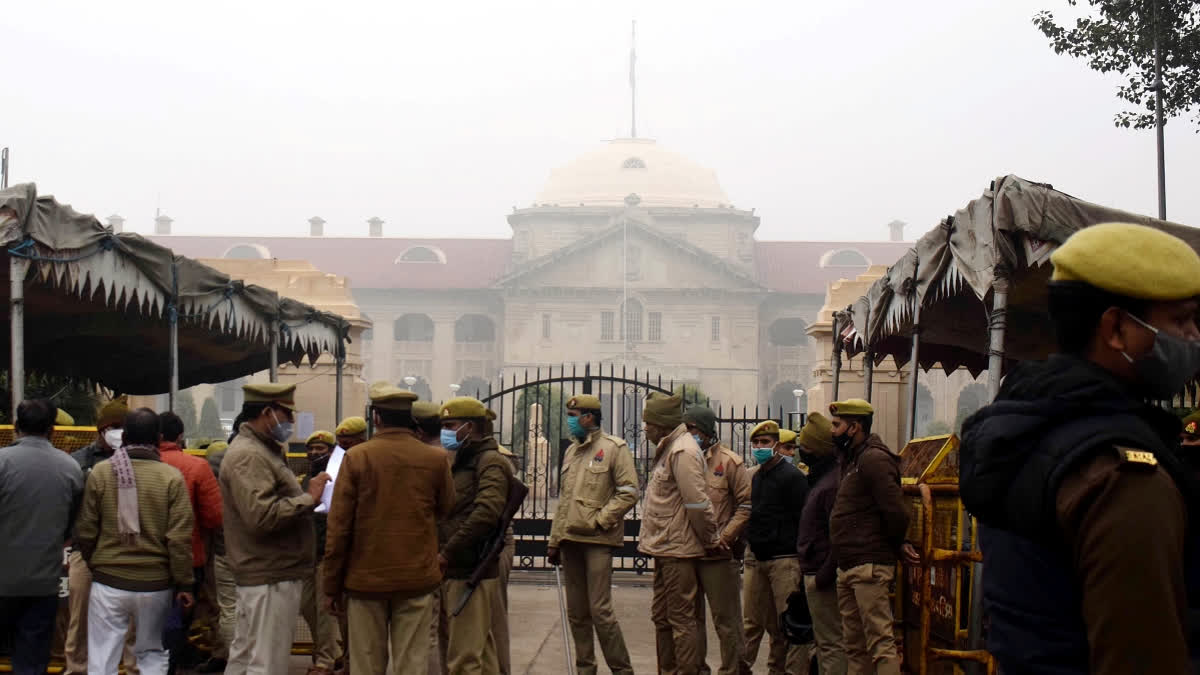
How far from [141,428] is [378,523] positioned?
4.49 ft

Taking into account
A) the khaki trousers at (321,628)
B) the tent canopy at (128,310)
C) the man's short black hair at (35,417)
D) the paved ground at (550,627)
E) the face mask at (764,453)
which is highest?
the tent canopy at (128,310)

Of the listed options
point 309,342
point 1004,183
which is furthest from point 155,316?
point 1004,183

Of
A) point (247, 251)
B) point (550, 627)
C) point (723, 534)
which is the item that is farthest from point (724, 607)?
point (247, 251)

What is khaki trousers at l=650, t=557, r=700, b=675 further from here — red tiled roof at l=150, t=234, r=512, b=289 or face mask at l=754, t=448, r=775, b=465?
red tiled roof at l=150, t=234, r=512, b=289

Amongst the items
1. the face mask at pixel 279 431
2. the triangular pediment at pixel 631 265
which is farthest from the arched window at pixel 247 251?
the face mask at pixel 279 431

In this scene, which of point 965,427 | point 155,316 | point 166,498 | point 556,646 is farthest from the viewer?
point 155,316

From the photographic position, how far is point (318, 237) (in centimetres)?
7381

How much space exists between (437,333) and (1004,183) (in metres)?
64.7

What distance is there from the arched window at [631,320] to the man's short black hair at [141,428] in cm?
6053

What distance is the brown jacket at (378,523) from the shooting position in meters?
5.91

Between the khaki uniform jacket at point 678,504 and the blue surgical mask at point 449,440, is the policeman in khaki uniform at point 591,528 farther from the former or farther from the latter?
the blue surgical mask at point 449,440

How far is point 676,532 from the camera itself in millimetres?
7934

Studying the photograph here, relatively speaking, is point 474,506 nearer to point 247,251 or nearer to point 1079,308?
point 1079,308

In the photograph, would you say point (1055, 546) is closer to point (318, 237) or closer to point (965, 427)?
point (965, 427)
